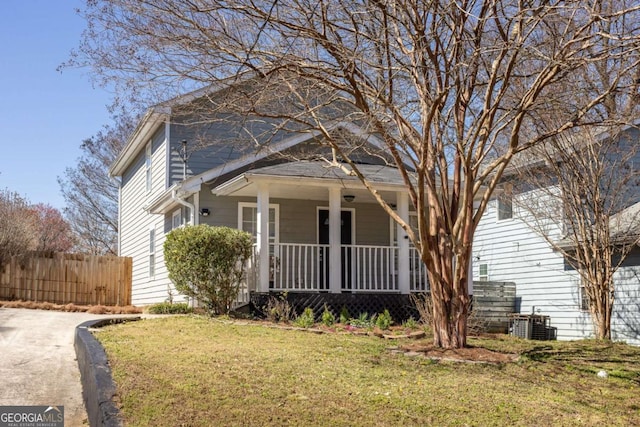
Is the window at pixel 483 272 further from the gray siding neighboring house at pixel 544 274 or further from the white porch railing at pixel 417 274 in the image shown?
the white porch railing at pixel 417 274

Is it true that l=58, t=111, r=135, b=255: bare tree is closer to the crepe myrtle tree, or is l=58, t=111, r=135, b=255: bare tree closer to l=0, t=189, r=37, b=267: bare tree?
l=0, t=189, r=37, b=267: bare tree

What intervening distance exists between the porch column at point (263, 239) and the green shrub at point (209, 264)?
552 mm

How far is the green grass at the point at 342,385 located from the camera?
5523 mm

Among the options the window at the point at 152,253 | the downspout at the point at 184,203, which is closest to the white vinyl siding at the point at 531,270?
the downspout at the point at 184,203

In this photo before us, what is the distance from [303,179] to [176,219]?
16.8ft

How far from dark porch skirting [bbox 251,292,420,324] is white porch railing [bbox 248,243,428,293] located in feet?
1.53

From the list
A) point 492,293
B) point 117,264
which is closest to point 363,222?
point 492,293

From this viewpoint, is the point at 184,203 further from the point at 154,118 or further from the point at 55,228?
the point at 55,228

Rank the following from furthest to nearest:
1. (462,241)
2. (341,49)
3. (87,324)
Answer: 1. (87,324)
2. (462,241)
3. (341,49)

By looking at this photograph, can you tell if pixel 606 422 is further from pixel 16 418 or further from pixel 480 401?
pixel 16 418

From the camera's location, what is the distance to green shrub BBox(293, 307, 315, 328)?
12219 mm

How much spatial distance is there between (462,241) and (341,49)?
3.03 metres

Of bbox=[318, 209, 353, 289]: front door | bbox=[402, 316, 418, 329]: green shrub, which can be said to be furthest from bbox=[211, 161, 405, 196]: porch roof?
bbox=[402, 316, 418, 329]: green shrub

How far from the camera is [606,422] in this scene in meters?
6.04
